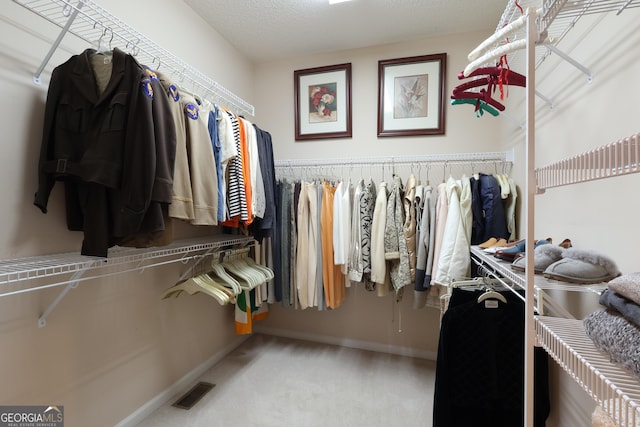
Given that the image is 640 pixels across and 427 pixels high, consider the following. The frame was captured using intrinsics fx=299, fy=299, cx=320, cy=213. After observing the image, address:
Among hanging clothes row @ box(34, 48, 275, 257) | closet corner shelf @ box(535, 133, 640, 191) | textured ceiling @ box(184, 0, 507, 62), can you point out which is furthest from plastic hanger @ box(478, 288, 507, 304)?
textured ceiling @ box(184, 0, 507, 62)

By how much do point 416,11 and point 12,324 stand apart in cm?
290

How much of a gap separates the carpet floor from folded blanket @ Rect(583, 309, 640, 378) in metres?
1.46

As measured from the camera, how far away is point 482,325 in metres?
1.33

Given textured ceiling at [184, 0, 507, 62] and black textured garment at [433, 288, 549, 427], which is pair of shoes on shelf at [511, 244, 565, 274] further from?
textured ceiling at [184, 0, 507, 62]

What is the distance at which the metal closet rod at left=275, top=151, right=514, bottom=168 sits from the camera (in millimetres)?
2262

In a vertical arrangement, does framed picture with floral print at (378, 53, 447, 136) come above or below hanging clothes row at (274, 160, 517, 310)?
above

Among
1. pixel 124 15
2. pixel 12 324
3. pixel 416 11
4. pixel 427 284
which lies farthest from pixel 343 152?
pixel 12 324

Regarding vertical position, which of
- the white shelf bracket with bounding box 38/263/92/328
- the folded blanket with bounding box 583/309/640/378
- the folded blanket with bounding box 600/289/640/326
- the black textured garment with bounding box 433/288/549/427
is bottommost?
the black textured garment with bounding box 433/288/549/427

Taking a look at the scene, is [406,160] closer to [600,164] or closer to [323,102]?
[323,102]

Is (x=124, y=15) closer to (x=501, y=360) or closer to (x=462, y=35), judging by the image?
(x=462, y=35)

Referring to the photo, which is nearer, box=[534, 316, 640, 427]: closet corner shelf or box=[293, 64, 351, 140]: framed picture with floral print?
box=[534, 316, 640, 427]: closet corner shelf

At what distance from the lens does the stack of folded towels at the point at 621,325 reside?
53 centimetres

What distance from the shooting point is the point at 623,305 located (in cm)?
60

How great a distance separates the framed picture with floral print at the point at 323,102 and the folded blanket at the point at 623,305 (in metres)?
2.27
